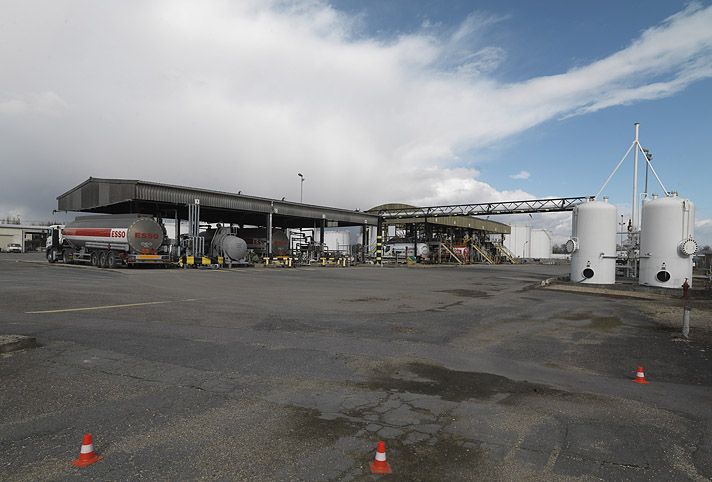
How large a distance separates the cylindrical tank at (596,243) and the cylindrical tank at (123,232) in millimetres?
26386

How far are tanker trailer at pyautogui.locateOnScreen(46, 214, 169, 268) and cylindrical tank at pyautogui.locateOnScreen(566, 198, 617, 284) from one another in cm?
2640

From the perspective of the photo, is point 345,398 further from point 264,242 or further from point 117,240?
point 264,242

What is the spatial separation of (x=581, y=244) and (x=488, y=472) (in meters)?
23.7

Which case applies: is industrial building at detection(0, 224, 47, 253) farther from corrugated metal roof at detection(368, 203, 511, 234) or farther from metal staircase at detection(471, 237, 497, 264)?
metal staircase at detection(471, 237, 497, 264)

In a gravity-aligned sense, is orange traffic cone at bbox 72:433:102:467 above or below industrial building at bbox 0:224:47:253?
below

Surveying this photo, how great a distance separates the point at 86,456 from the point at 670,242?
2503cm

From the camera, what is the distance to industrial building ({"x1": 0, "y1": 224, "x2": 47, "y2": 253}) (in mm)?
87175

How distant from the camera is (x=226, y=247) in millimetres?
36531

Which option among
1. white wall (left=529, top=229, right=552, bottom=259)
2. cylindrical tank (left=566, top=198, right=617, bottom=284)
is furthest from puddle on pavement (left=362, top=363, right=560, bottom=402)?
white wall (left=529, top=229, right=552, bottom=259)

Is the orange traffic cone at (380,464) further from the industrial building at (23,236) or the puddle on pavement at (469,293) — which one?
the industrial building at (23,236)

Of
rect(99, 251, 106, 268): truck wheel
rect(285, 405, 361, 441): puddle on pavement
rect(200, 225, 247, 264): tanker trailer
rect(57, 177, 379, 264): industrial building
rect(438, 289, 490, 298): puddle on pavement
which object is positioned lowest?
rect(438, 289, 490, 298): puddle on pavement

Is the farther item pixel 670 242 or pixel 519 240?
pixel 519 240

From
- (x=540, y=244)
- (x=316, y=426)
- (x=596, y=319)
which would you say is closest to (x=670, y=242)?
(x=596, y=319)

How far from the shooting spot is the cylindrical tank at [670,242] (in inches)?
848
